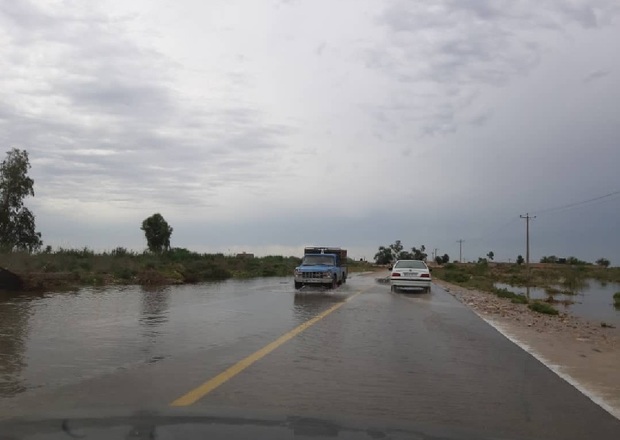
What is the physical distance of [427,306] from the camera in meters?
20.8

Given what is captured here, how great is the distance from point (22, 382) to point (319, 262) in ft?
76.0

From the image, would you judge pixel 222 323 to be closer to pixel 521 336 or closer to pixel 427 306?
pixel 521 336

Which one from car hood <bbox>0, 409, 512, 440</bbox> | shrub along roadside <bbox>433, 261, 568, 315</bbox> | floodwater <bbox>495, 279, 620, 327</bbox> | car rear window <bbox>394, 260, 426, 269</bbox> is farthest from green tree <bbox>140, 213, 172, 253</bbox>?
car hood <bbox>0, 409, 512, 440</bbox>

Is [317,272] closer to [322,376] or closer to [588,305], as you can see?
[588,305]

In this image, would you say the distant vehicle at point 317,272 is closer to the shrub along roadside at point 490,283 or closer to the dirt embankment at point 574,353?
the shrub along roadside at point 490,283

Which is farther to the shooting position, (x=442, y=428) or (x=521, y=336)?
(x=521, y=336)

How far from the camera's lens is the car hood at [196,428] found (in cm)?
494

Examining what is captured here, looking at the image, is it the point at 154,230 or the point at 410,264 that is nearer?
the point at 410,264

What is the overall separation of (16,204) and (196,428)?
1735 inches

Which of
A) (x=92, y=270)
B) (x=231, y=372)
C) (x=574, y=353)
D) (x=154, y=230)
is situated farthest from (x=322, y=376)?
(x=154, y=230)

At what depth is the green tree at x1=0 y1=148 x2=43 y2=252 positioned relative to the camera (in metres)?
43.4

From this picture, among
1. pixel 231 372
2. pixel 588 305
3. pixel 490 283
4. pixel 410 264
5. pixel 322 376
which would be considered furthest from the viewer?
pixel 490 283

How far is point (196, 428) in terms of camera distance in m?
5.13

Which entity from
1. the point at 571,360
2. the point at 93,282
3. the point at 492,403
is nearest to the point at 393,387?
the point at 492,403
